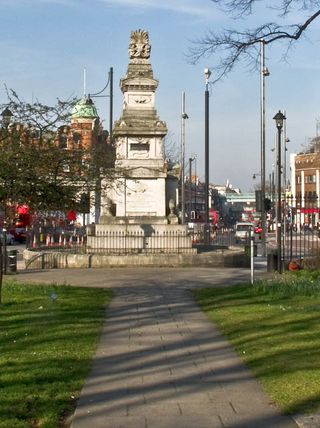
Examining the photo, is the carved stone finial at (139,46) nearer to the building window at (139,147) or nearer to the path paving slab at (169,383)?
the building window at (139,147)

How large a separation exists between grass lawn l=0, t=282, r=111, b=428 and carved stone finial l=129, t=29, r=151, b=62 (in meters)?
15.5

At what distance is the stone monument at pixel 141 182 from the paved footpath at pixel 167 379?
13315 millimetres

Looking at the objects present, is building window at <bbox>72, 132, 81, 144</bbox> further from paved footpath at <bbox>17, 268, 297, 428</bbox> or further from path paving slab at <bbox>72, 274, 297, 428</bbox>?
path paving slab at <bbox>72, 274, 297, 428</bbox>

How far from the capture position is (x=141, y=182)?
1236 inches

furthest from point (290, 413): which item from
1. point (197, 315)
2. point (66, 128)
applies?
point (66, 128)

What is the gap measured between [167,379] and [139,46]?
25143 mm

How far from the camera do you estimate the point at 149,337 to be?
13.0 m

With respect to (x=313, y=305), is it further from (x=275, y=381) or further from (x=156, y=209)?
(x=156, y=209)

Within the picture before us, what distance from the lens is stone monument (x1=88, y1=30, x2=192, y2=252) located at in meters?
31.1

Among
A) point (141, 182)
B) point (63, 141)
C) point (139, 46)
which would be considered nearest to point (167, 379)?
point (63, 141)

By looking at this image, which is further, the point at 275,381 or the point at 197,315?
the point at 197,315

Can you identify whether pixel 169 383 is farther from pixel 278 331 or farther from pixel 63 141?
pixel 63 141

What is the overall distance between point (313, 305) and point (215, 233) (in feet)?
103

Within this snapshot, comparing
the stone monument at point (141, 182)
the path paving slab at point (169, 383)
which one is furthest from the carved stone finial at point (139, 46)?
the path paving slab at point (169, 383)
